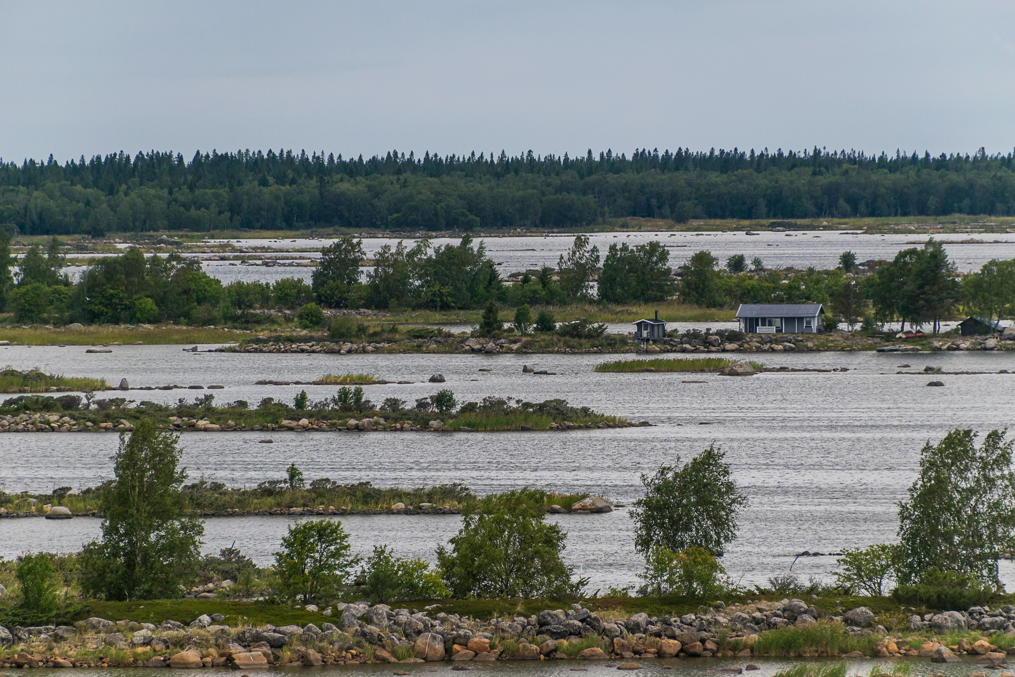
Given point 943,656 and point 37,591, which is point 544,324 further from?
point 943,656

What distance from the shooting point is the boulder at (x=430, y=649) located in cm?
2350

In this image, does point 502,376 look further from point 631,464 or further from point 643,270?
point 643,270

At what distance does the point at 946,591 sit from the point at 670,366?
51658 mm

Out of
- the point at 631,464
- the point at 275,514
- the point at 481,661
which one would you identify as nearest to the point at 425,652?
the point at 481,661

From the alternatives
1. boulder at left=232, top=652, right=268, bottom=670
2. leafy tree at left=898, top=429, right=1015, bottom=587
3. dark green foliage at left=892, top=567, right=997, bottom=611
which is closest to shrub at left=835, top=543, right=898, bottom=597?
leafy tree at left=898, top=429, right=1015, bottom=587

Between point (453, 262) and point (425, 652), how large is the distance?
280 ft

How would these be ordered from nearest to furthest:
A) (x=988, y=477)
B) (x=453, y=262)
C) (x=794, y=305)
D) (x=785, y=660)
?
(x=785, y=660) → (x=988, y=477) → (x=794, y=305) → (x=453, y=262)

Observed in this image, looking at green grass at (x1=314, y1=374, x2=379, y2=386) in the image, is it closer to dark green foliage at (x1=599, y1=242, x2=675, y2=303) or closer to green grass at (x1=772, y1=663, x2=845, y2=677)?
dark green foliage at (x1=599, y1=242, x2=675, y2=303)

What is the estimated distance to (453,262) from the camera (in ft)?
354

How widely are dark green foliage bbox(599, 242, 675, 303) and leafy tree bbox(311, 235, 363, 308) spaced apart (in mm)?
21524

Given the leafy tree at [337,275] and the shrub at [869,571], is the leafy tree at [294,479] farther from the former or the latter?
the leafy tree at [337,275]

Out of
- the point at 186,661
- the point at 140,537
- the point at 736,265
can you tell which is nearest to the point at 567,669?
the point at 186,661

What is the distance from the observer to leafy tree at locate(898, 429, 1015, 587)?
26.1 metres

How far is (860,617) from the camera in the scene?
24.3 metres
